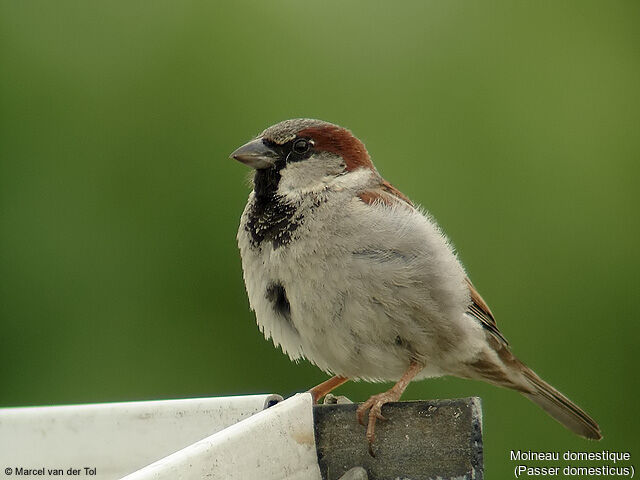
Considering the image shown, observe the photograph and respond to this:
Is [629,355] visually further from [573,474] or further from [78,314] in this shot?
[78,314]

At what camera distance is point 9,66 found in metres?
3.40

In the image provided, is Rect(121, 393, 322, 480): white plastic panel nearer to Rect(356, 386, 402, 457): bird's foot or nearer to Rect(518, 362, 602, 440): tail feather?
Rect(356, 386, 402, 457): bird's foot

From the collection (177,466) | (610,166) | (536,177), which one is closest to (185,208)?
(536,177)

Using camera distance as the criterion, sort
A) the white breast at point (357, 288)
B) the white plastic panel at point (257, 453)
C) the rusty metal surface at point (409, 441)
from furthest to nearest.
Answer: the white breast at point (357, 288), the rusty metal surface at point (409, 441), the white plastic panel at point (257, 453)

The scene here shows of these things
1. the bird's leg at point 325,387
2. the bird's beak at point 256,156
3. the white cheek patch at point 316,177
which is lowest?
the bird's leg at point 325,387

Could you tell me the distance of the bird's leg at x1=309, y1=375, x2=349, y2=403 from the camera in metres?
2.96

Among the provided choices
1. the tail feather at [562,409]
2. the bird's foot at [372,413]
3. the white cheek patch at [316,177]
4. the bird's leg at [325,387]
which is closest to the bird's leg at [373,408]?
the bird's foot at [372,413]

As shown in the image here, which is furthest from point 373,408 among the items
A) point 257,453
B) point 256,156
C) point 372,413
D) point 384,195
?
point 256,156

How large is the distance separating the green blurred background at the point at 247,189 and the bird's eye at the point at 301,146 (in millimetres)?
462

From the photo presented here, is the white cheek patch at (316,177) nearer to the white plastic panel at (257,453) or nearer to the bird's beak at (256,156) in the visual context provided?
the bird's beak at (256,156)

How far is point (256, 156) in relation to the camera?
2770 millimetres

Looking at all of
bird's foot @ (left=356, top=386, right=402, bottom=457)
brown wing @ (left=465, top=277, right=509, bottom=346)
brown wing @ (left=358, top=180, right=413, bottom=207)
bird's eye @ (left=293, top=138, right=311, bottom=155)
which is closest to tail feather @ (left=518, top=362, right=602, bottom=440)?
brown wing @ (left=465, top=277, right=509, bottom=346)

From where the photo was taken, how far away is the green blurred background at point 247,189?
3.25 meters

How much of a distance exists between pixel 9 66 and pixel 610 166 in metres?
1.99
